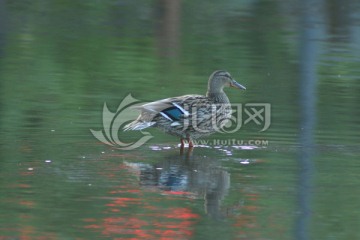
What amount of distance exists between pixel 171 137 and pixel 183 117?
0.86 m

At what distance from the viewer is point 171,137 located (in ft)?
39.8

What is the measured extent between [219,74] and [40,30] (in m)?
8.84

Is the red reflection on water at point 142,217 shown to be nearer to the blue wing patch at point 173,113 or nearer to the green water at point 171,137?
the green water at point 171,137

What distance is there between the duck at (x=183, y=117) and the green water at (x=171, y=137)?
180mm

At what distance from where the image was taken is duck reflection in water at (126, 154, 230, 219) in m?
8.93

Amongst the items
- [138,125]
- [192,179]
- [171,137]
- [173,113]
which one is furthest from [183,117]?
[192,179]

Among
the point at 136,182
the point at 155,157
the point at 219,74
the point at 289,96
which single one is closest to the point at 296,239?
the point at 136,182

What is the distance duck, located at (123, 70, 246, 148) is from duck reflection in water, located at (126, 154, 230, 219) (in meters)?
0.68

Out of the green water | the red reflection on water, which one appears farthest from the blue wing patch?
the red reflection on water

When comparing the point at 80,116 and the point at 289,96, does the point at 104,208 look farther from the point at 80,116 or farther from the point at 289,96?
the point at 289,96

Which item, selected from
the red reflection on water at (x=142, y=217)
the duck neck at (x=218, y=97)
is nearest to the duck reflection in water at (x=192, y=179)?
the red reflection on water at (x=142, y=217)

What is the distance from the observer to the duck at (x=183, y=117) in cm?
1120

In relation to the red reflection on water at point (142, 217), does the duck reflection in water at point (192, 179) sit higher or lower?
higher

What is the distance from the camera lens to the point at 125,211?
8.26m
